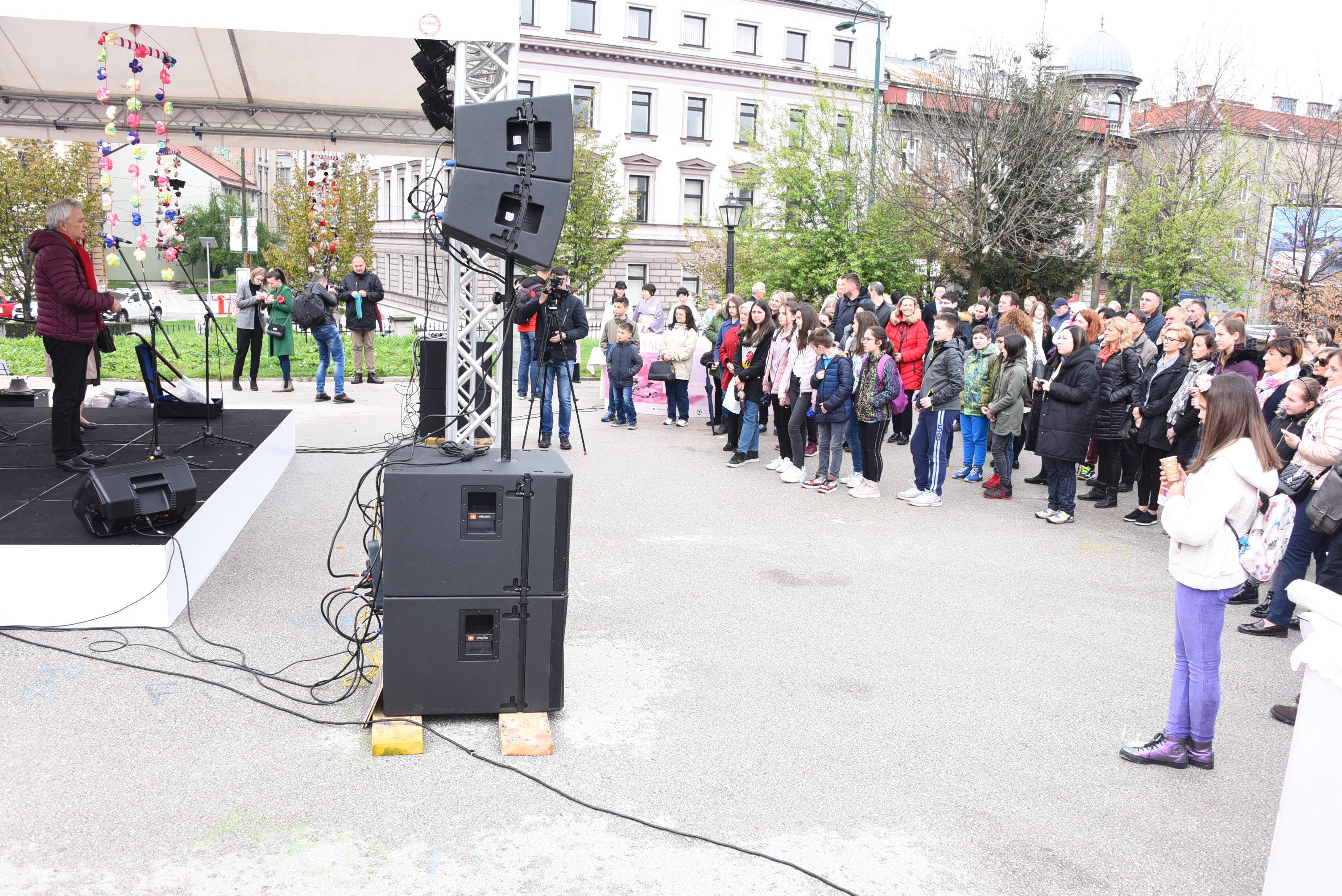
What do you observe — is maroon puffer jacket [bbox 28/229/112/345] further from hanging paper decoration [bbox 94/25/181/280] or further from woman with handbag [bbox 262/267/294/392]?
woman with handbag [bbox 262/267/294/392]

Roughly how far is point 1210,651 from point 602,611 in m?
3.34

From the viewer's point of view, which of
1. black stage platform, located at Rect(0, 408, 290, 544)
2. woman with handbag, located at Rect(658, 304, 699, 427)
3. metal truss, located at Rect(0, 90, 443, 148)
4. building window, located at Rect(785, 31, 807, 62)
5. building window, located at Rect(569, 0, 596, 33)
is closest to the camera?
black stage platform, located at Rect(0, 408, 290, 544)

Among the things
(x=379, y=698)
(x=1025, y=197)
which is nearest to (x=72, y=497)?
(x=379, y=698)

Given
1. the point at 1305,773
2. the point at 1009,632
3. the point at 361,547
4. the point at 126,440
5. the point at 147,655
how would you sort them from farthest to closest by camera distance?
the point at 126,440 → the point at 361,547 → the point at 1009,632 → the point at 147,655 → the point at 1305,773

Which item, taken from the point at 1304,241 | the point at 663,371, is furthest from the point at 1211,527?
the point at 1304,241

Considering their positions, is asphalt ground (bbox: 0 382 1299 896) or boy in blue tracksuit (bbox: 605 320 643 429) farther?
boy in blue tracksuit (bbox: 605 320 643 429)

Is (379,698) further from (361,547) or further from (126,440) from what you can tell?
(126,440)

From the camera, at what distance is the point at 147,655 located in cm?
503

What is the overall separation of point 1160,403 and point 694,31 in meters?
42.2

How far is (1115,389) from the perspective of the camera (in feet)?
30.0

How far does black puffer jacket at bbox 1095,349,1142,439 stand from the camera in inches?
357

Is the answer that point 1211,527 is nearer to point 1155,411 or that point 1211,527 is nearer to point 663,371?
point 1155,411

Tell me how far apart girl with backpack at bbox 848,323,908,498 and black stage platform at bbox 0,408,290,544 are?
216 inches

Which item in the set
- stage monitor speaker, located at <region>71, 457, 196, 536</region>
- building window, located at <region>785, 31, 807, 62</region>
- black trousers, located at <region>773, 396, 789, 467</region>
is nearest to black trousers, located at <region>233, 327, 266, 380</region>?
black trousers, located at <region>773, 396, 789, 467</region>
